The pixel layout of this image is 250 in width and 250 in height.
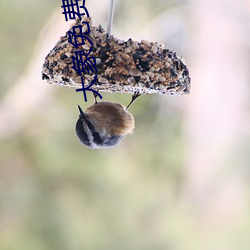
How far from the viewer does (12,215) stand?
320 centimetres

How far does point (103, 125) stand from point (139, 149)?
6.85 ft

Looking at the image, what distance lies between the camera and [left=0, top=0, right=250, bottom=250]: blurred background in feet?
9.71

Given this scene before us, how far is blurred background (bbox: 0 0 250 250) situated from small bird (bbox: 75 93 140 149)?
1.59 metres

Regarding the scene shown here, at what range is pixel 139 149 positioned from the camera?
3330mm

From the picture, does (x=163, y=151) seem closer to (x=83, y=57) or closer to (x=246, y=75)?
(x=246, y=75)

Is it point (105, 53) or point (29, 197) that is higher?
point (29, 197)

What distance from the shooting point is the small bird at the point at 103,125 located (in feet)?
4.01

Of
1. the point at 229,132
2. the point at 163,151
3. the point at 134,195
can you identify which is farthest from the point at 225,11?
the point at 134,195

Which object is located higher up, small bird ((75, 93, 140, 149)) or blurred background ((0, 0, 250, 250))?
blurred background ((0, 0, 250, 250))

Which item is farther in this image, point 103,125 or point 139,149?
point 139,149

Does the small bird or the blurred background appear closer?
the small bird

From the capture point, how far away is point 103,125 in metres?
1.25

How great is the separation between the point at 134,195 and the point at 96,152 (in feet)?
1.25

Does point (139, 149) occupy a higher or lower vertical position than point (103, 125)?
higher
